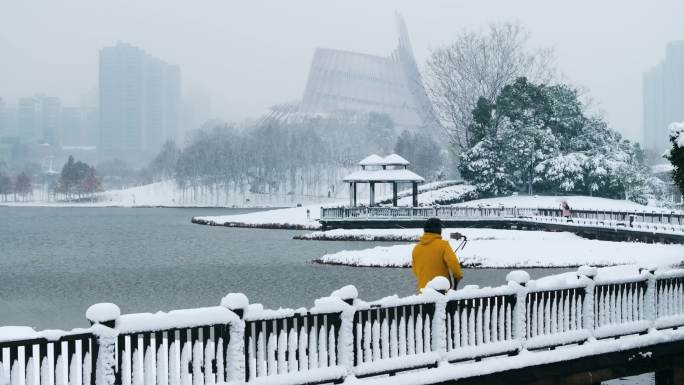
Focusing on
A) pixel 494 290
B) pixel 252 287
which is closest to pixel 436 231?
pixel 494 290

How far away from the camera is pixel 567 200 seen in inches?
3022

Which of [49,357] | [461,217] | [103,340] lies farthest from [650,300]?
[461,217]

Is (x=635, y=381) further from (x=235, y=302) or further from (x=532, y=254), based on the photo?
(x=532, y=254)

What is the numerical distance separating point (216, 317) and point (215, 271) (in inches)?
1327

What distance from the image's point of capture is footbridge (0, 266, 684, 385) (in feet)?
27.7

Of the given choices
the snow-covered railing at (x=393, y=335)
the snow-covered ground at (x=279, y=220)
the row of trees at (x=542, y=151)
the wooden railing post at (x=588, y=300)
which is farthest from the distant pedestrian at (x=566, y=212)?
the snow-covered railing at (x=393, y=335)

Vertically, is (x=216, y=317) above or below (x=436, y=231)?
below

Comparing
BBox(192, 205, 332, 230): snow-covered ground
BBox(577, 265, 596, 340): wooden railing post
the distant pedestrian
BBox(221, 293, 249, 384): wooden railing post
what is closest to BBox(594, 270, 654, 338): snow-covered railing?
BBox(577, 265, 596, 340): wooden railing post

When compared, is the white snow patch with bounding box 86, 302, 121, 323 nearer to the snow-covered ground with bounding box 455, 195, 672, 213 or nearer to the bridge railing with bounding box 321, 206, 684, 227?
the bridge railing with bounding box 321, 206, 684, 227

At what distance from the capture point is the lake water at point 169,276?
31000mm

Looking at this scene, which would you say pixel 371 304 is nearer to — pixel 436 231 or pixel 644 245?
pixel 436 231

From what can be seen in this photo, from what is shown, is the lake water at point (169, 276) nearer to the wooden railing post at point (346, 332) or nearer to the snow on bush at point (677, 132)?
the snow on bush at point (677, 132)

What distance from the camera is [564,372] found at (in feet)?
41.9

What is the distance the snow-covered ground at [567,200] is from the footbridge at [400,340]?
200 feet
